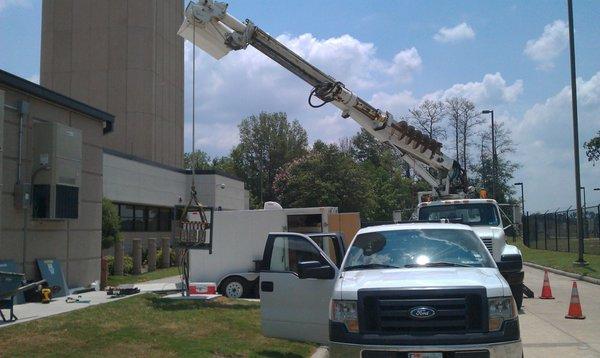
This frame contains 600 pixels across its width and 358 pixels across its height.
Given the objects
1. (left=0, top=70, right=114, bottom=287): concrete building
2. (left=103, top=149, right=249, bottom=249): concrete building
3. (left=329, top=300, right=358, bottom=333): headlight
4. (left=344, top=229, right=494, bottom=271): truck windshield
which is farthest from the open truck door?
(left=103, top=149, right=249, bottom=249): concrete building

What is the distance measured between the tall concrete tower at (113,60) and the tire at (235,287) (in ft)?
62.5

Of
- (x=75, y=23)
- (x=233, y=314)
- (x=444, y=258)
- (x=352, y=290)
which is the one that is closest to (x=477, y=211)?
(x=233, y=314)

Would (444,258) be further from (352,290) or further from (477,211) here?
(477,211)

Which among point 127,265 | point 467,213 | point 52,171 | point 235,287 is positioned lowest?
point 235,287

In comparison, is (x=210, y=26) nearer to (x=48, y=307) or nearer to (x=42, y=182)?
(x=42, y=182)

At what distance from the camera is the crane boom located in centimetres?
1738

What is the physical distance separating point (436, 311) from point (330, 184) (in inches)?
1504

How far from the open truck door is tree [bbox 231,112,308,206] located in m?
58.9

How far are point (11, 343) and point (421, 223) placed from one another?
5607 millimetres

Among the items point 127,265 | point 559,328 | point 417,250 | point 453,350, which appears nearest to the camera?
point 453,350

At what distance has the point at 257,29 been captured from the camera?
57.3 feet

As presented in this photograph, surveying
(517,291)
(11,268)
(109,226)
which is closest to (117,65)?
(109,226)

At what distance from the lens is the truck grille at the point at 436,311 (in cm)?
627

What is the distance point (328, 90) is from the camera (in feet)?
59.1
